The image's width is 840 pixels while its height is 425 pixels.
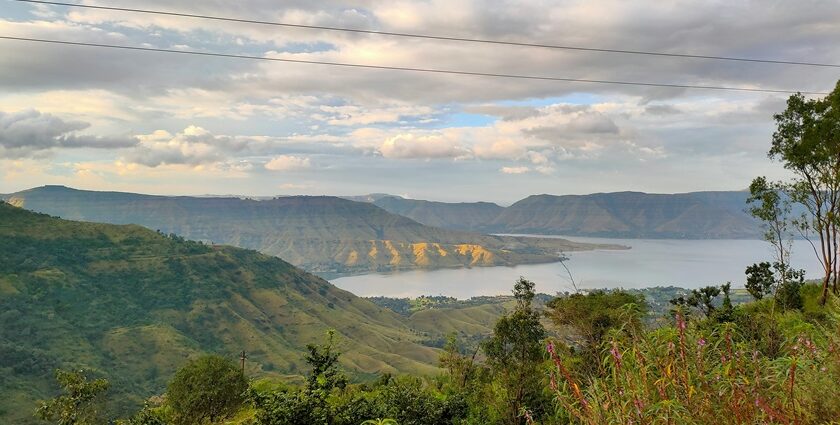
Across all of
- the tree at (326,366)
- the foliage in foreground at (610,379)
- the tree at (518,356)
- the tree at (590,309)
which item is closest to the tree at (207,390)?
the foliage in foreground at (610,379)

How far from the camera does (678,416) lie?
412cm

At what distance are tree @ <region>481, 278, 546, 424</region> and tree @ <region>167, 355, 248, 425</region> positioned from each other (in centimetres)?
2623

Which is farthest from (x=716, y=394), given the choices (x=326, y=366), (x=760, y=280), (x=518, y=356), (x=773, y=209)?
(x=760, y=280)

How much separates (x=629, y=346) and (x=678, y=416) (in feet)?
6.67

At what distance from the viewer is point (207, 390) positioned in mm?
40906

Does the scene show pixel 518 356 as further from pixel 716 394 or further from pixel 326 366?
pixel 716 394

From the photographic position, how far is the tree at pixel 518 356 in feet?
65.9

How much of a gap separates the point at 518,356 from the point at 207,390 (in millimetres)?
30661

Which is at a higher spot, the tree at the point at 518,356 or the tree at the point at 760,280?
the tree at the point at 760,280

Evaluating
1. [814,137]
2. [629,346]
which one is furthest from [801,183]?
[629,346]

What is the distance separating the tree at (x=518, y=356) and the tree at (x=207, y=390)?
26229 mm

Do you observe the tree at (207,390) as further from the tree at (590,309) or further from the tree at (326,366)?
the tree at (326,366)

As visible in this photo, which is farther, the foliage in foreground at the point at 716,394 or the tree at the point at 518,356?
the tree at the point at 518,356

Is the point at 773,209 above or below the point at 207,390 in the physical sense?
above
